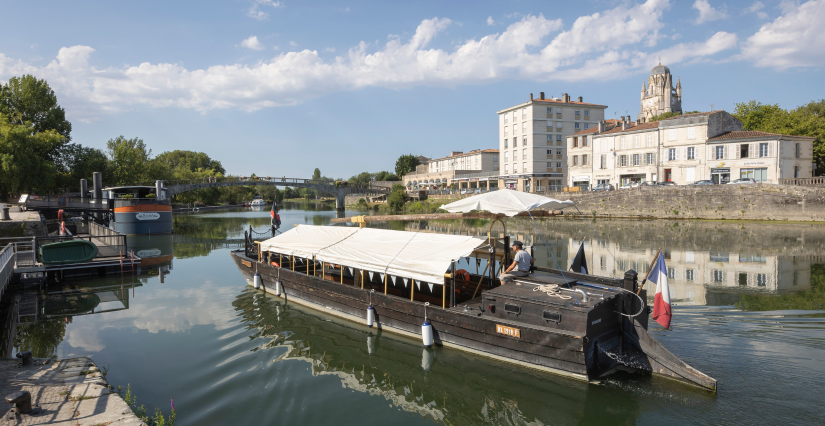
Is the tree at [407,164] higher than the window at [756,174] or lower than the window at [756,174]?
higher

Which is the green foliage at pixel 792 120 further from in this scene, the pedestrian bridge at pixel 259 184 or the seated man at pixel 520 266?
the pedestrian bridge at pixel 259 184

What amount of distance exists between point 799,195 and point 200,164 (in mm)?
119192

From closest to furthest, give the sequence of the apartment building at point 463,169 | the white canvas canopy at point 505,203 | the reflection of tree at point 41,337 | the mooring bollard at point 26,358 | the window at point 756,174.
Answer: the mooring bollard at point 26,358 < the reflection of tree at point 41,337 < the white canvas canopy at point 505,203 < the window at point 756,174 < the apartment building at point 463,169

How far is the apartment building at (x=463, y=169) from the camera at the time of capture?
7888 cm

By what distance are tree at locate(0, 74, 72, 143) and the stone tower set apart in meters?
124

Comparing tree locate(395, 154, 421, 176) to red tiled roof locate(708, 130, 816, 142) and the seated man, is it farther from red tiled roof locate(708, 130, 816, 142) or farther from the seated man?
the seated man

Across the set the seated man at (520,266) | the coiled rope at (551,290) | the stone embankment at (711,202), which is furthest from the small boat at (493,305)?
the stone embankment at (711,202)

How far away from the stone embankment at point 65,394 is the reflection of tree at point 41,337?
2.50 metres

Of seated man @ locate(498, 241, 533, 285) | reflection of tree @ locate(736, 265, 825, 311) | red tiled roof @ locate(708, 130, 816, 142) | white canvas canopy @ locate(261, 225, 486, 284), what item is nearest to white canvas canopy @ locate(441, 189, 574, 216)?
white canvas canopy @ locate(261, 225, 486, 284)

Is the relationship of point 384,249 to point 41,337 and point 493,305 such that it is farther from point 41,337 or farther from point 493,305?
point 41,337

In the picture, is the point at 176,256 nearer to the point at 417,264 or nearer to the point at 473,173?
the point at 417,264

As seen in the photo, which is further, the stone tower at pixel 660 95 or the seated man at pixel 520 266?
the stone tower at pixel 660 95

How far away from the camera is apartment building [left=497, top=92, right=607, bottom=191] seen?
65.9 meters

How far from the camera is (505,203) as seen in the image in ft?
37.0
